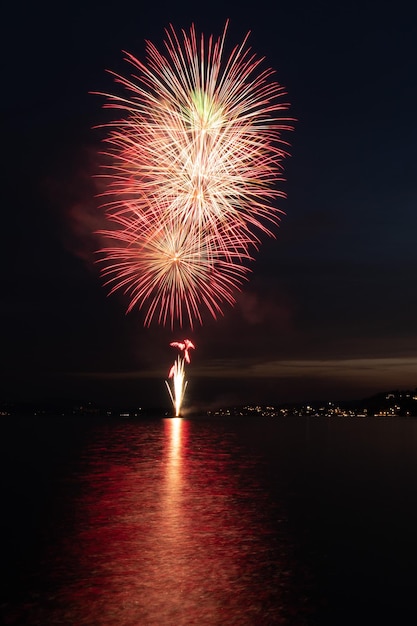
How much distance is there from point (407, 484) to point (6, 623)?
3885cm

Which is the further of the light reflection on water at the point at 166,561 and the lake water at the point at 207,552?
the lake water at the point at 207,552

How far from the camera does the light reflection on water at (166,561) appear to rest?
1562cm

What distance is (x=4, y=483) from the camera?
160 ft

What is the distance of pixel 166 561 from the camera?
2148 centimetres

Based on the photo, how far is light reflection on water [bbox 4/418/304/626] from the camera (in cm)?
1562

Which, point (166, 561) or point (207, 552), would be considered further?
point (207, 552)

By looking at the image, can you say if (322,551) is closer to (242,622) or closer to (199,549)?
(199,549)

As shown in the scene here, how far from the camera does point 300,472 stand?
57.4 m

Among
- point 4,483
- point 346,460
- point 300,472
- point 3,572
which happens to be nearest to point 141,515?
point 3,572

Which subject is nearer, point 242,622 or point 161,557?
point 242,622

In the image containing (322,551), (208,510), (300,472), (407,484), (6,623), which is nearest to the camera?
(6,623)

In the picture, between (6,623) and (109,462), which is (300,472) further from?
(6,623)

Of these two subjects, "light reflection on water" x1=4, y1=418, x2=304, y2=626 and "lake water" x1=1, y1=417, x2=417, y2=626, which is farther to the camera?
"lake water" x1=1, y1=417, x2=417, y2=626

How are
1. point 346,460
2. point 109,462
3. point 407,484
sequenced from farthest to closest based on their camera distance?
point 346,460
point 109,462
point 407,484
